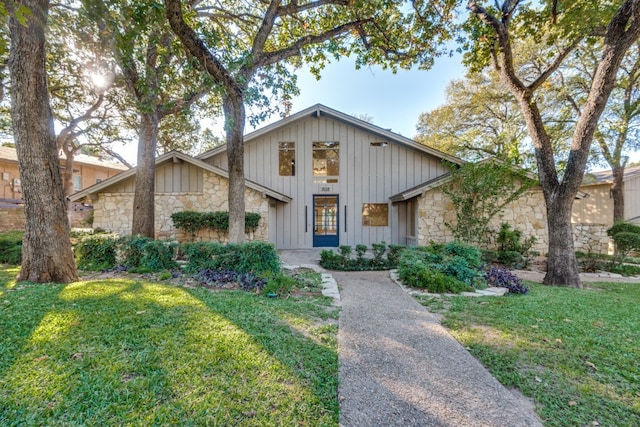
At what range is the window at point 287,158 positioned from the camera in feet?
39.0

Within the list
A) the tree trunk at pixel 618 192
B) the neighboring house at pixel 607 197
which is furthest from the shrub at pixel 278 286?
the neighboring house at pixel 607 197

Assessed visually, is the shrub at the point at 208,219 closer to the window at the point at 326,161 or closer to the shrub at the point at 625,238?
the window at the point at 326,161

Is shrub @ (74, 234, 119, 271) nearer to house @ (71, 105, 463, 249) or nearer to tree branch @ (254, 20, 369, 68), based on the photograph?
tree branch @ (254, 20, 369, 68)

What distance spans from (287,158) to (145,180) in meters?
5.61

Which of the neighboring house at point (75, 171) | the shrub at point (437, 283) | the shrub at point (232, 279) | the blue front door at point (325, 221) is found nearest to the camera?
the shrub at point (232, 279)

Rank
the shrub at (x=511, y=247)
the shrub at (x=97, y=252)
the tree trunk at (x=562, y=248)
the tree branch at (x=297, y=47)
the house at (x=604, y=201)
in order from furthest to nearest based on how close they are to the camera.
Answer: the house at (x=604, y=201) → the shrub at (x=511, y=247) → the tree branch at (x=297, y=47) → the shrub at (x=97, y=252) → the tree trunk at (x=562, y=248)

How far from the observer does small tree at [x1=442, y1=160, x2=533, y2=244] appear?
8.46 metres

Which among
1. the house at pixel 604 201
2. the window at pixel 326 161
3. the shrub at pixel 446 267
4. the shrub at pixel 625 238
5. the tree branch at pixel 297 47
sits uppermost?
the tree branch at pixel 297 47

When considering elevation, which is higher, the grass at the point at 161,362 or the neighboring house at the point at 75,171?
the neighboring house at the point at 75,171

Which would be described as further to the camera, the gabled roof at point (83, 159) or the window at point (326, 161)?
the gabled roof at point (83, 159)

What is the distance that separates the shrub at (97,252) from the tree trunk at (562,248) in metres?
10.6

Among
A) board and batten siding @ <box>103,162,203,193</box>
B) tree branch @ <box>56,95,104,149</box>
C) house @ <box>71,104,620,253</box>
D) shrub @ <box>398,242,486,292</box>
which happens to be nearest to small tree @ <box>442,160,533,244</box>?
house @ <box>71,104,620,253</box>

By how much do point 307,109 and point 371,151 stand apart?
3360 mm

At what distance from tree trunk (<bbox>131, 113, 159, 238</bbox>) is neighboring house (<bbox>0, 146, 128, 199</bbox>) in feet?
37.0
